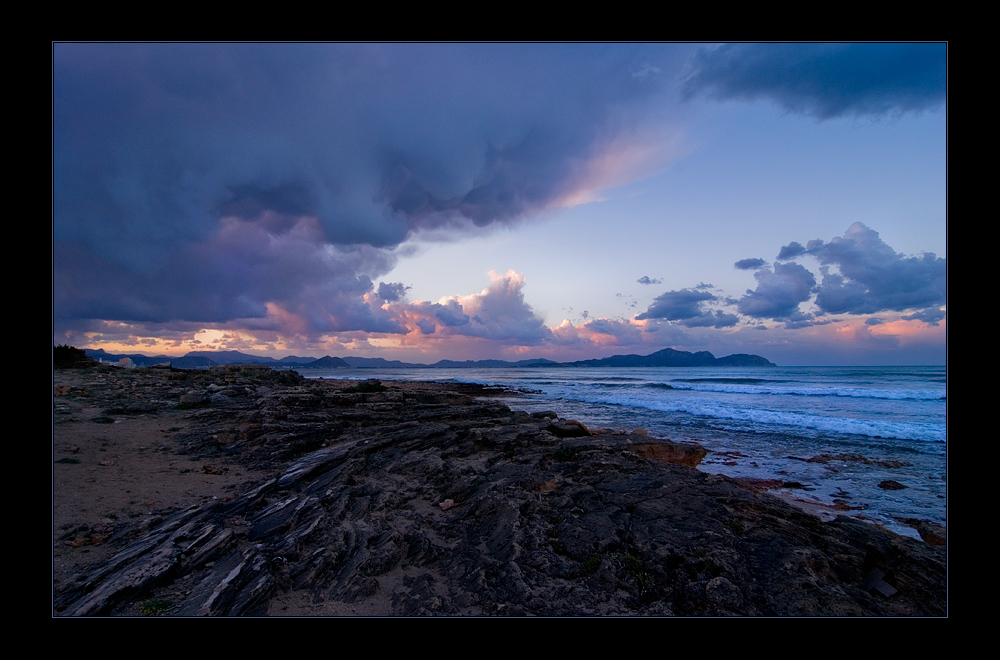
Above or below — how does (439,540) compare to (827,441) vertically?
above

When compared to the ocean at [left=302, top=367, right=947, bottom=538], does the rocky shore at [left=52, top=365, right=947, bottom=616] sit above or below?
above

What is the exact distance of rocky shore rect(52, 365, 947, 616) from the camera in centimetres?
587

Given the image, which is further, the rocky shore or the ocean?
the ocean

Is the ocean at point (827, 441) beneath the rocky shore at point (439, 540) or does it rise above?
beneath

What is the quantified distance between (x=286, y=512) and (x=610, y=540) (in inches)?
287

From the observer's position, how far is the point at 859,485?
1411 centimetres

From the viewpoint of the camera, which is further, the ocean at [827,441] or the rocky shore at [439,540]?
the ocean at [827,441]

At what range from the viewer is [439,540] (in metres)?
7.99

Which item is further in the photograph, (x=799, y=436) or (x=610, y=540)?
(x=799, y=436)

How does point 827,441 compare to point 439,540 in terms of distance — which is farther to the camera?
point 827,441

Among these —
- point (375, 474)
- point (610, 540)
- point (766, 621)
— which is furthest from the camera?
point (375, 474)

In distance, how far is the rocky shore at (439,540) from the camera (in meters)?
5.87
